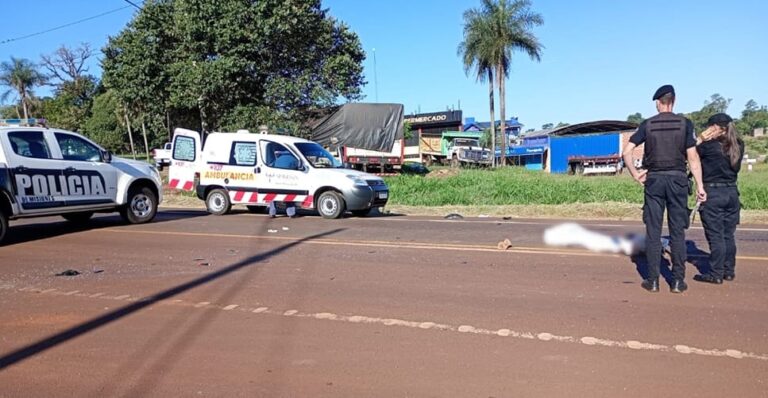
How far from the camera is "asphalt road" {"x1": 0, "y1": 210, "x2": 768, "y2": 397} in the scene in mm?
3961

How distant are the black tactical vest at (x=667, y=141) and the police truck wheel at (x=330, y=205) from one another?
8.34 metres

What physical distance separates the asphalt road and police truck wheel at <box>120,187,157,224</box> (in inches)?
129

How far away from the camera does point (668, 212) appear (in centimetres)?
600

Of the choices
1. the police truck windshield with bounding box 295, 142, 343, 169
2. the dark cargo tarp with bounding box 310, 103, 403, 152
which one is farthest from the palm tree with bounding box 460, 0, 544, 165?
the police truck windshield with bounding box 295, 142, 343, 169

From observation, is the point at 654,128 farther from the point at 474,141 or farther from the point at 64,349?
the point at 474,141

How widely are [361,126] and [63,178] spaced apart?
17.8 meters

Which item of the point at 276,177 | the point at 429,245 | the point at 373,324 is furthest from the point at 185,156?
the point at 373,324

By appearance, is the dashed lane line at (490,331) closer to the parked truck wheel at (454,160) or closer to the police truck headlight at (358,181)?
the police truck headlight at (358,181)

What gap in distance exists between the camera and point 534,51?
4153 centimetres

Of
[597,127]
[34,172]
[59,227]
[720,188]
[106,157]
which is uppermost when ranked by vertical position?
[597,127]

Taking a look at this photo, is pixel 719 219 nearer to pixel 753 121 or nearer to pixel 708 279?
pixel 708 279

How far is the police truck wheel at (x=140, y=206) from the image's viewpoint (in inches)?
489

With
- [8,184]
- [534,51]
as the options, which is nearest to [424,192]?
[8,184]

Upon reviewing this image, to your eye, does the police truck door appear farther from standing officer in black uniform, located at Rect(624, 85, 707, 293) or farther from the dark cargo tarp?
the dark cargo tarp
